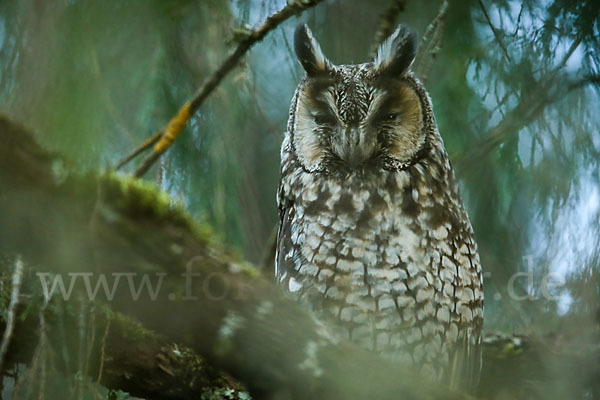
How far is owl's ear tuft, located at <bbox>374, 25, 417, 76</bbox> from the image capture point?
200 centimetres

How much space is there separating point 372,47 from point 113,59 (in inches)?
50.9

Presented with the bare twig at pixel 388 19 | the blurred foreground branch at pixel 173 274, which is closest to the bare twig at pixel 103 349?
the blurred foreground branch at pixel 173 274

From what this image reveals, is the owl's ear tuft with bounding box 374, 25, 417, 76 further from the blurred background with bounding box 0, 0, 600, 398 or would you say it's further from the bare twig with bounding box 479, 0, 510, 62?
the bare twig with bounding box 479, 0, 510, 62

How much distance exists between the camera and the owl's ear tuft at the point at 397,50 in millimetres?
2000

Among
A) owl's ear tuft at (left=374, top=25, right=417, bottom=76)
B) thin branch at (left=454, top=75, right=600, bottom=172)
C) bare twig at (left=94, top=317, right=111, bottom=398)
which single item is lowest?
bare twig at (left=94, top=317, right=111, bottom=398)

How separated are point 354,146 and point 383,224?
0.30 metres

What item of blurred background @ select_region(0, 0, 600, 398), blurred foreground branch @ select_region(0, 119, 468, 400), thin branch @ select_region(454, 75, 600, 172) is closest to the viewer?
blurred foreground branch @ select_region(0, 119, 468, 400)

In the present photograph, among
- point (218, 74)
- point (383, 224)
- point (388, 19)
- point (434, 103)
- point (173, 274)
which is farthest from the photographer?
point (434, 103)

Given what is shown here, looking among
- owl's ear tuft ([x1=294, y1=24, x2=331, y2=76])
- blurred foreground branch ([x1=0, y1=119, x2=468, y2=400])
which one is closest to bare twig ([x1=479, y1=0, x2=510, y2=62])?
A: owl's ear tuft ([x1=294, y1=24, x2=331, y2=76])

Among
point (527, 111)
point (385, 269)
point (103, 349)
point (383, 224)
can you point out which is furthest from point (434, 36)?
point (103, 349)

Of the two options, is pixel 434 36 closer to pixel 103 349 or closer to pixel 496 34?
pixel 496 34

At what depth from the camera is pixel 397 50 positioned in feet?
6.57

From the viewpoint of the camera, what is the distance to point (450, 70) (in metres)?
2.19

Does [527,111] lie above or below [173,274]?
above
